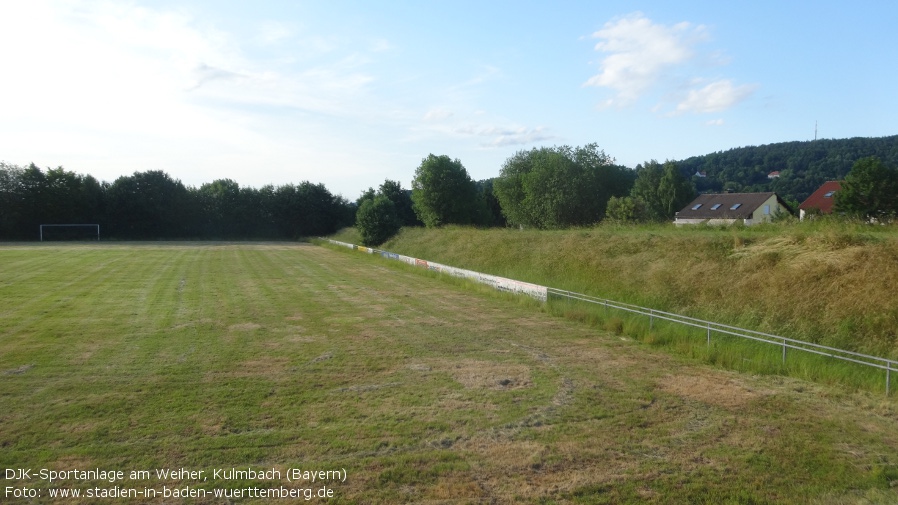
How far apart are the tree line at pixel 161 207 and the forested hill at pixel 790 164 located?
158 ft

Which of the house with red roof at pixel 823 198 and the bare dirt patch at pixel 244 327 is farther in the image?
the house with red roof at pixel 823 198

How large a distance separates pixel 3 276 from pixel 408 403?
86.3ft

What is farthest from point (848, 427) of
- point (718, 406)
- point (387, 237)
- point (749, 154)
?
point (749, 154)

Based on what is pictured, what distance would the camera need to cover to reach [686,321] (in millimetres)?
14258

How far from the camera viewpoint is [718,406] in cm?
867

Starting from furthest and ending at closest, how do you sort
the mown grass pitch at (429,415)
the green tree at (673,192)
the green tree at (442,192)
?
the green tree at (673,192) < the green tree at (442,192) < the mown grass pitch at (429,415)

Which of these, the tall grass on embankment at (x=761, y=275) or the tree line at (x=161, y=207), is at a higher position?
the tree line at (x=161, y=207)

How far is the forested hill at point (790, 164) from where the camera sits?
197 feet

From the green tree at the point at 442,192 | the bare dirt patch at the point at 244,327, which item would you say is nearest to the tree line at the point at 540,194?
the green tree at the point at 442,192

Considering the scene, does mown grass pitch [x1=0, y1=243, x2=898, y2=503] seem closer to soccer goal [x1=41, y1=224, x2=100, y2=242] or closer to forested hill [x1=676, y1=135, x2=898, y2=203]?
forested hill [x1=676, y1=135, x2=898, y2=203]

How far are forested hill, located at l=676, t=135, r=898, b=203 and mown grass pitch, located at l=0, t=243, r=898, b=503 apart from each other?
5208cm

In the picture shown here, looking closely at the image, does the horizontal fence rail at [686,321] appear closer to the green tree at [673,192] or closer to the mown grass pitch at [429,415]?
the mown grass pitch at [429,415]

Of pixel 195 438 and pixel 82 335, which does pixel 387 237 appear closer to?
pixel 82 335

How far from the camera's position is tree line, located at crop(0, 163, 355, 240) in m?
68.3
